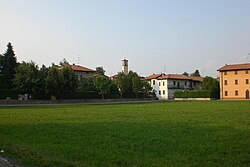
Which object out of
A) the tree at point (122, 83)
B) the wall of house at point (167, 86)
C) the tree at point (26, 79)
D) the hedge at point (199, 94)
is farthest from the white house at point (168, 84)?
the tree at point (26, 79)

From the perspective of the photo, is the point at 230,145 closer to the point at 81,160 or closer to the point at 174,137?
the point at 174,137

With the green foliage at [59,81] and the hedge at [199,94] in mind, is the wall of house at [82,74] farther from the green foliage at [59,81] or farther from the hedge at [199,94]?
the hedge at [199,94]

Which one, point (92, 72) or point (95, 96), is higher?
point (92, 72)

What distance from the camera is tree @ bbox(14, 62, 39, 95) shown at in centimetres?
6650

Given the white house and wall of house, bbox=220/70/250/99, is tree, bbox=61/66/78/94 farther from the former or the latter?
wall of house, bbox=220/70/250/99

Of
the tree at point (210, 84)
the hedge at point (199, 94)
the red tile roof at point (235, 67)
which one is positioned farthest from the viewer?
the tree at point (210, 84)

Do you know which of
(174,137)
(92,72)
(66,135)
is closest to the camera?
(174,137)

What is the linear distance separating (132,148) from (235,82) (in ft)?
290

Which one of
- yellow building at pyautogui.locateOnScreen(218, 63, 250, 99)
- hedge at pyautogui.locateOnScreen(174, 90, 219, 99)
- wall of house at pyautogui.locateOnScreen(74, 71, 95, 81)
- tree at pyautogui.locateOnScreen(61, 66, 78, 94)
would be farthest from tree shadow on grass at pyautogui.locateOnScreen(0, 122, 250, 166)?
wall of house at pyautogui.locateOnScreen(74, 71, 95, 81)

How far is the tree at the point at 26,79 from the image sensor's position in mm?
66500

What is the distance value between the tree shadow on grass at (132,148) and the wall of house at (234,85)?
273 feet

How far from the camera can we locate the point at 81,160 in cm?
841

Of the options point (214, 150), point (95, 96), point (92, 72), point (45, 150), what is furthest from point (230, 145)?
point (92, 72)

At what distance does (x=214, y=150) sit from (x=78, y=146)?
4496 millimetres
